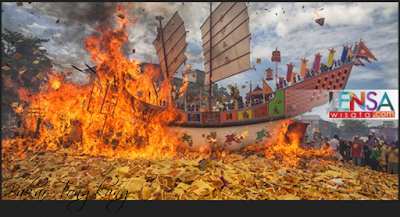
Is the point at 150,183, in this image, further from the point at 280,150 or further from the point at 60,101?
the point at 60,101

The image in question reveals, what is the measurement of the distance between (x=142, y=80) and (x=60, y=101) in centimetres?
434

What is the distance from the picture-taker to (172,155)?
31.1ft

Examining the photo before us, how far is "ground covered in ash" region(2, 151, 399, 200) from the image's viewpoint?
16.8 feet

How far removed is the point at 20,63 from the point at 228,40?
64.0 feet

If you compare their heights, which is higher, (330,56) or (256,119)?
(330,56)

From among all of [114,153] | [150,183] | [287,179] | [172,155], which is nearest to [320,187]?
[287,179]

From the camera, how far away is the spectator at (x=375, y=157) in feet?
25.7

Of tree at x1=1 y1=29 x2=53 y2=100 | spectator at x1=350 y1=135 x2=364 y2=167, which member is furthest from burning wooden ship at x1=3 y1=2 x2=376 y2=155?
tree at x1=1 y1=29 x2=53 y2=100

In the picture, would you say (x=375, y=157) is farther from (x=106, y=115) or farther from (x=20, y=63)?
(x=20, y=63)

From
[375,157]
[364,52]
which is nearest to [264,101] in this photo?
[364,52]

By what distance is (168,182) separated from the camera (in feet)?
17.6

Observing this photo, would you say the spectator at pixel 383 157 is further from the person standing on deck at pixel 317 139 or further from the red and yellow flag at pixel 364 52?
the red and yellow flag at pixel 364 52

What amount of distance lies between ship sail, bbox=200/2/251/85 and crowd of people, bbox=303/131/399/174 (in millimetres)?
6406
